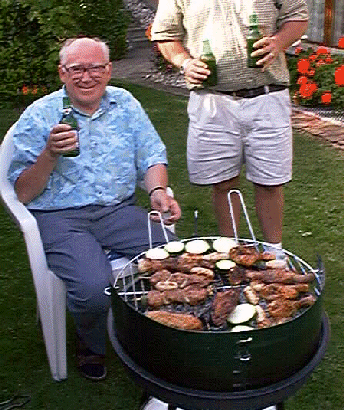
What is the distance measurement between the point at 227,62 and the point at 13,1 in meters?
4.15

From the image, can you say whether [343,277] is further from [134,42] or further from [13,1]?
[134,42]

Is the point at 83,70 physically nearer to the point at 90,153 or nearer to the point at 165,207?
the point at 90,153

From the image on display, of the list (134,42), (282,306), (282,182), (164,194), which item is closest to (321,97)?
(282,182)

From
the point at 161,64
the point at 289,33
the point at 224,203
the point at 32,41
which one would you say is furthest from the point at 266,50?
the point at 161,64

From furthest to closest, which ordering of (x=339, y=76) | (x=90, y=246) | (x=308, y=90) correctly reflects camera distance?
(x=308, y=90)
(x=339, y=76)
(x=90, y=246)

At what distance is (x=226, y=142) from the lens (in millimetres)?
3176

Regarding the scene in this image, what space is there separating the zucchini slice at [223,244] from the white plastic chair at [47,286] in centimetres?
51

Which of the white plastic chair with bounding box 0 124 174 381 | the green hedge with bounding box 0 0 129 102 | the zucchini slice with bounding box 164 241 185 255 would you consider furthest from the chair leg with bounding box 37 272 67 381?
the green hedge with bounding box 0 0 129 102

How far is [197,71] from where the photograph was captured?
2.94m

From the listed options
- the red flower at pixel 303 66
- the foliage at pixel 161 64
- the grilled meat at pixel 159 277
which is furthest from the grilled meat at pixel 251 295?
the foliage at pixel 161 64

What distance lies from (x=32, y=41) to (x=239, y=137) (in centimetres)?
426

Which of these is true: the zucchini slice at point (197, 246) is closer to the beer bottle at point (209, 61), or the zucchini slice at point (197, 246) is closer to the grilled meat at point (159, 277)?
the grilled meat at point (159, 277)

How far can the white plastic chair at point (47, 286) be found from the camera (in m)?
2.70

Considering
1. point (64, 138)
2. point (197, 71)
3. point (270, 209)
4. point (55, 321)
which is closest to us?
point (64, 138)
